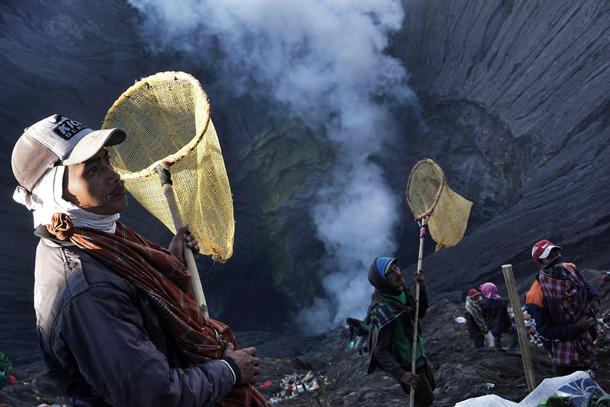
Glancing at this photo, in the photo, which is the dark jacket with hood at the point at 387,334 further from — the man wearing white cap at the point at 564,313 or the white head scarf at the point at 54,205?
the white head scarf at the point at 54,205

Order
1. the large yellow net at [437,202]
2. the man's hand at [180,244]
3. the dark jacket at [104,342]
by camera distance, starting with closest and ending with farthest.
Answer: the dark jacket at [104,342] < the man's hand at [180,244] < the large yellow net at [437,202]

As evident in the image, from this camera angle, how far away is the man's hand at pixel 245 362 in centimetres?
163

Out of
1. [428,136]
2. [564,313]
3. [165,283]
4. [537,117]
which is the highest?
[428,136]

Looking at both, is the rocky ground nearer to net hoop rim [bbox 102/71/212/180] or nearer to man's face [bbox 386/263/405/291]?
man's face [bbox 386/263/405/291]

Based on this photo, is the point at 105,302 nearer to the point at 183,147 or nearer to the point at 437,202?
the point at 183,147

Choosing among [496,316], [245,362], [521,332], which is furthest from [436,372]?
[245,362]

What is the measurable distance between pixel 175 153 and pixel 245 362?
112 cm

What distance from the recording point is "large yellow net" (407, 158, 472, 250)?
5.50 m

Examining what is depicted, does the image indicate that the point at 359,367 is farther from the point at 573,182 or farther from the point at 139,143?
the point at 139,143

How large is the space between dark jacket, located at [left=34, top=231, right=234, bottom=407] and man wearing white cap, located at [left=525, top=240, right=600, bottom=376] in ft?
10.4

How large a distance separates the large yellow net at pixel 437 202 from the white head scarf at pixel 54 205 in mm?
4084

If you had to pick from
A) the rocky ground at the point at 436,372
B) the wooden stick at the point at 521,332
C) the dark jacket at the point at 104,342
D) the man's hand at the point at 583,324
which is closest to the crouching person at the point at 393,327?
the rocky ground at the point at 436,372

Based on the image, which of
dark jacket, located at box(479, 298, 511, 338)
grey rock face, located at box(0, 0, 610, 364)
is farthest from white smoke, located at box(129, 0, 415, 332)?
dark jacket, located at box(479, 298, 511, 338)

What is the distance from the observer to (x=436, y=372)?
25.2ft
